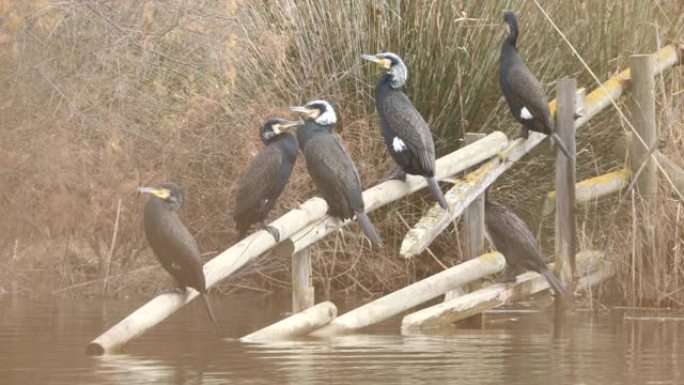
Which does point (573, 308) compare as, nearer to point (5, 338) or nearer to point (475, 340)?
point (475, 340)

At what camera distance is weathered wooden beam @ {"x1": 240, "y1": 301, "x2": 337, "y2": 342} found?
8.92 metres

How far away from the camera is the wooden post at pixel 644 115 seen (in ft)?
36.9

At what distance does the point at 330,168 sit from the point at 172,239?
1057 mm

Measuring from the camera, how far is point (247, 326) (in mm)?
10188

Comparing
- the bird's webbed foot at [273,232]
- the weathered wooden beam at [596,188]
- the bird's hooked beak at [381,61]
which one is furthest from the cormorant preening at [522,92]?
the bird's webbed foot at [273,232]

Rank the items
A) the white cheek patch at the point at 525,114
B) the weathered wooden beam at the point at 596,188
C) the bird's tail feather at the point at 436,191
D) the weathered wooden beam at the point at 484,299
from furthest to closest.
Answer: the weathered wooden beam at the point at 596,188, the white cheek patch at the point at 525,114, the weathered wooden beam at the point at 484,299, the bird's tail feather at the point at 436,191

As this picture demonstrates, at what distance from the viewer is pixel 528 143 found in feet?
35.2

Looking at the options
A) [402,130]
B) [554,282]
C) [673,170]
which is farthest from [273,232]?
[673,170]

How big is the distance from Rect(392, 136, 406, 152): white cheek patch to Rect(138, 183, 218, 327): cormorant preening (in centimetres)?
137

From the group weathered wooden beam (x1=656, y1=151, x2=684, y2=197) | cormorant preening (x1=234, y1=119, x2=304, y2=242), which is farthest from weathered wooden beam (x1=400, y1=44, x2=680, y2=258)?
cormorant preening (x1=234, y1=119, x2=304, y2=242)

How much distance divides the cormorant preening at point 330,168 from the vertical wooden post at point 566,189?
1964 millimetres

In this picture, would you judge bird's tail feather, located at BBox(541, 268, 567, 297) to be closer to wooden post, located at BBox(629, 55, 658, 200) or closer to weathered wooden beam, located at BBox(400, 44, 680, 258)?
weathered wooden beam, located at BBox(400, 44, 680, 258)

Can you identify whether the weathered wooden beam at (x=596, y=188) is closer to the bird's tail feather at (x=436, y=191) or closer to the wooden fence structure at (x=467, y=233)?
the wooden fence structure at (x=467, y=233)

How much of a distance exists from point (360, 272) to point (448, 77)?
4.82 feet
